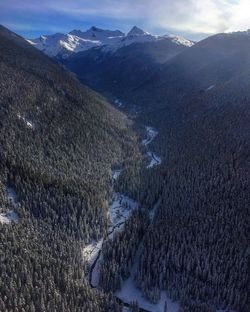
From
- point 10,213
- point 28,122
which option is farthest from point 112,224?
point 28,122

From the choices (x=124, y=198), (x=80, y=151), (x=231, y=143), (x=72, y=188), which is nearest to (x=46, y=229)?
(x=72, y=188)

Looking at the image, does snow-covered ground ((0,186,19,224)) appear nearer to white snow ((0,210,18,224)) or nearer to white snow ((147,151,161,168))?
white snow ((0,210,18,224))

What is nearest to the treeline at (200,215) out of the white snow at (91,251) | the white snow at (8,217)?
the white snow at (91,251)

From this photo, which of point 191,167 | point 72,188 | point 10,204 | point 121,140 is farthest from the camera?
point 121,140

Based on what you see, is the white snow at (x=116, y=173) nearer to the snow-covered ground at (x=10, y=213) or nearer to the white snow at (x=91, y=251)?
the snow-covered ground at (x=10, y=213)

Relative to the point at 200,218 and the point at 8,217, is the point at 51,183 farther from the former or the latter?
the point at 200,218

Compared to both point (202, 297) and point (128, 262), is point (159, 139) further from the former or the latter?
point (202, 297)
